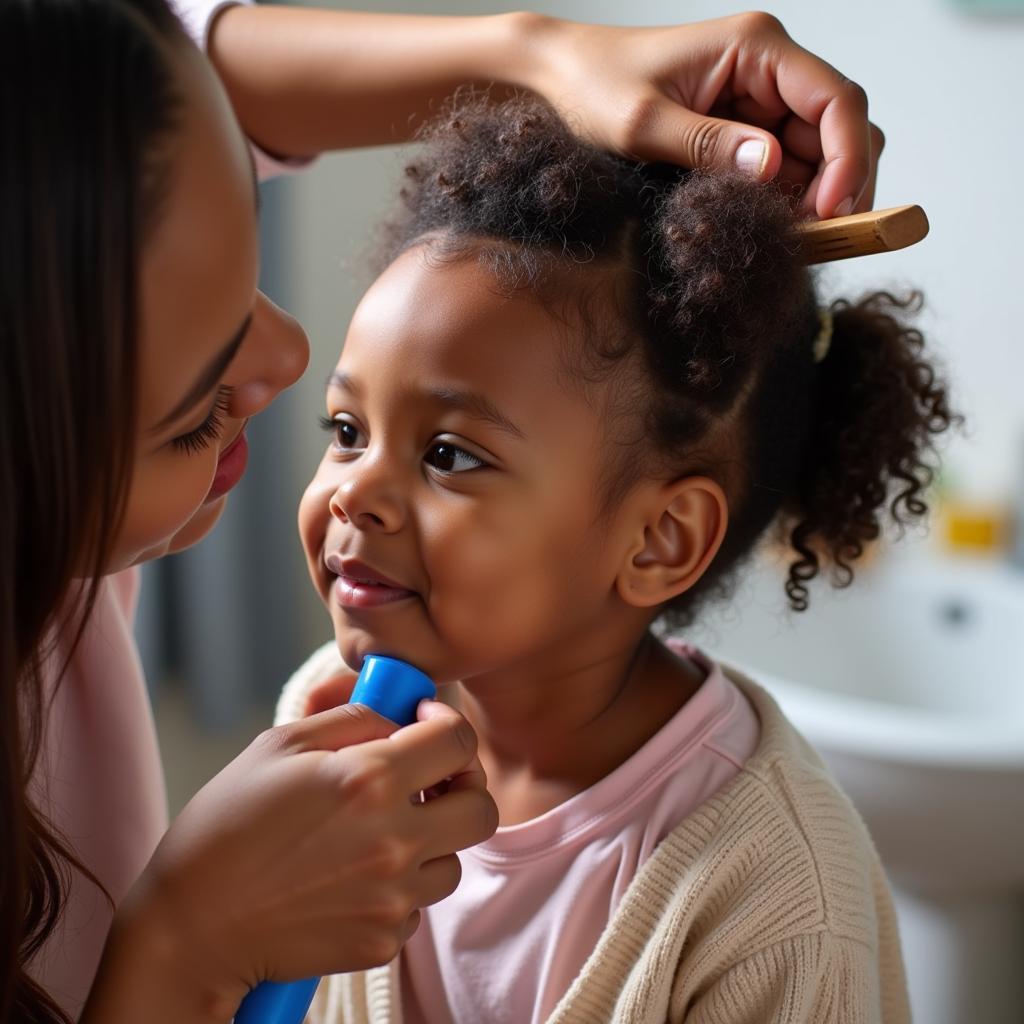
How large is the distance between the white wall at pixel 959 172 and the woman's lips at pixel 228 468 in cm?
112

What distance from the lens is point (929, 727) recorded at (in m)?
1.16

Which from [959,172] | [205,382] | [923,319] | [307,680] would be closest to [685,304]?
[205,382]

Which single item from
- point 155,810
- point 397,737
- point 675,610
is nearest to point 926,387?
point 675,610

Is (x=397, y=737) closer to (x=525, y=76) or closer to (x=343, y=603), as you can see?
(x=343, y=603)

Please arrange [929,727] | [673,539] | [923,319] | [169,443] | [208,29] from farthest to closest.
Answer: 1. [923,319]
2. [929,727]
3. [208,29]
4. [673,539]
5. [169,443]

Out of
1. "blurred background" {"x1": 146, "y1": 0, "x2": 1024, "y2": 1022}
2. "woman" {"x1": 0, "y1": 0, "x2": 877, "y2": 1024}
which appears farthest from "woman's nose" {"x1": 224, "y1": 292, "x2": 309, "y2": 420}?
"blurred background" {"x1": 146, "y1": 0, "x2": 1024, "y2": 1022}

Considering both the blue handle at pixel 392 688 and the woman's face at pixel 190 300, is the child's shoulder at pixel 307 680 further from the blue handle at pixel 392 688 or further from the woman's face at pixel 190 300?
the woman's face at pixel 190 300

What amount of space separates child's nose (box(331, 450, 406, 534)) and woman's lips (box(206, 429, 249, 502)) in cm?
6

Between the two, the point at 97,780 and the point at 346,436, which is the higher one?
the point at 346,436

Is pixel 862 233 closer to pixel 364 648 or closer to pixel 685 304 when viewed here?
pixel 685 304

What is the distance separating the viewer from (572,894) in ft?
2.66

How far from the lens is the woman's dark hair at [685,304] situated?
74 cm

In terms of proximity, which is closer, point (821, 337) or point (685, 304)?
point (685, 304)

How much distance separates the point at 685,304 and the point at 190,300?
0.35 metres
